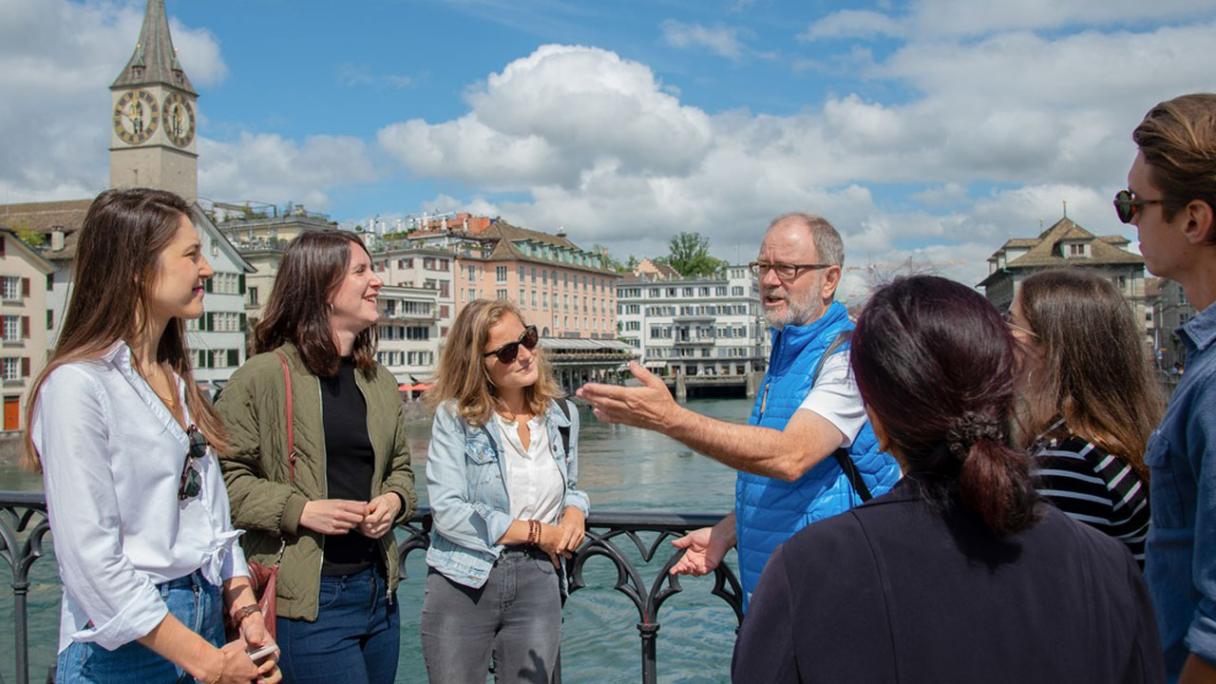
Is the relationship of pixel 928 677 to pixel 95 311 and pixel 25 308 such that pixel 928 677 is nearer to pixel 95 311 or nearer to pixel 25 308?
pixel 95 311

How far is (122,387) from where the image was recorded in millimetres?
2500

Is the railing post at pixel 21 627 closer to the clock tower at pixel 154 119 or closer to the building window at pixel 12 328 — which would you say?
the building window at pixel 12 328

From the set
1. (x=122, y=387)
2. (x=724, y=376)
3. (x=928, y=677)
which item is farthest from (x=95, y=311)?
(x=724, y=376)

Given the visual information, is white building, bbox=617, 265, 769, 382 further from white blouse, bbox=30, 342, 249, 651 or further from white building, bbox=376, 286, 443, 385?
white blouse, bbox=30, 342, 249, 651

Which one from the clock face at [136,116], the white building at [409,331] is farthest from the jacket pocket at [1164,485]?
the clock face at [136,116]

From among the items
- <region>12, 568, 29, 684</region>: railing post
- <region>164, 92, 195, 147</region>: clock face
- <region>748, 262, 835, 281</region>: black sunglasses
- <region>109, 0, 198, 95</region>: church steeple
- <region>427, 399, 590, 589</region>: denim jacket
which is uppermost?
<region>109, 0, 198, 95</region>: church steeple

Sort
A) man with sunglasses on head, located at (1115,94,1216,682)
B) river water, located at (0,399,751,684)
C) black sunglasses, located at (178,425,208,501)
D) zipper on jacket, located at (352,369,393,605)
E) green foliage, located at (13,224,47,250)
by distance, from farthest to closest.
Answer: green foliage, located at (13,224,47,250), river water, located at (0,399,751,684), zipper on jacket, located at (352,369,393,605), black sunglasses, located at (178,425,208,501), man with sunglasses on head, located at (1115,94,1216,682)

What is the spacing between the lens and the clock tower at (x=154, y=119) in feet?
255

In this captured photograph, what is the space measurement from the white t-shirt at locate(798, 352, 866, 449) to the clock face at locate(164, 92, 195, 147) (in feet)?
278

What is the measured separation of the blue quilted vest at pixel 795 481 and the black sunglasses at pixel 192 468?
158 centimetres

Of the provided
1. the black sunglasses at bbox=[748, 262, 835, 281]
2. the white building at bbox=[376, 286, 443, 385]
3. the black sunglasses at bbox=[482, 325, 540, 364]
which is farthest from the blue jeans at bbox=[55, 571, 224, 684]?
the white building at bbox=[376, 286, 443, 385]

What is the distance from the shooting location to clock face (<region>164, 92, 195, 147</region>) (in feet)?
258

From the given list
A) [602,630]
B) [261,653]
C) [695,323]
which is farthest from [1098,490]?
[695,323]

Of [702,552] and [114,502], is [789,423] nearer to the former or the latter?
[702,552]
